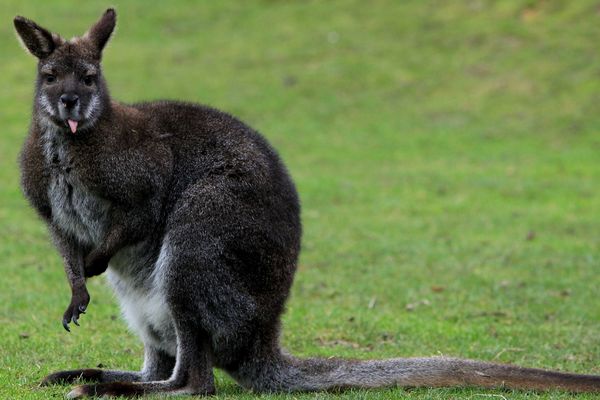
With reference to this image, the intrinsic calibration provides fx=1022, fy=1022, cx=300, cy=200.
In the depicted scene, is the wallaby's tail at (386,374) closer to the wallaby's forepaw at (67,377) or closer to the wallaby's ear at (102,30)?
the wallaby's forepaw at (67,377)

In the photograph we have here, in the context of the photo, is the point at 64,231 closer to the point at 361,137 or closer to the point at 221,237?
the point at 221,237

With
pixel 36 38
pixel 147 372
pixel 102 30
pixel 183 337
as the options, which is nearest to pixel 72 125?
pixel 36 38

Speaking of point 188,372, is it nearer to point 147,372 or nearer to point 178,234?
point 147,372

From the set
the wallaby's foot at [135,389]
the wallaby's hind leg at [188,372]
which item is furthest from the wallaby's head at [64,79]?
the wallaby's foot at [135,389]

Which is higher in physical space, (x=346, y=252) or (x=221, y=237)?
(x=221, y=237)

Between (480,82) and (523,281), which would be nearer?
(523,281)

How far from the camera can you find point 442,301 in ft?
32.6

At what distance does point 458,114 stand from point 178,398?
1583 centimetres

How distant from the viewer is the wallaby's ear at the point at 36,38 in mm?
5953

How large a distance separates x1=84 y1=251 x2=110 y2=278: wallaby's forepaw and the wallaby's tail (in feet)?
3.42

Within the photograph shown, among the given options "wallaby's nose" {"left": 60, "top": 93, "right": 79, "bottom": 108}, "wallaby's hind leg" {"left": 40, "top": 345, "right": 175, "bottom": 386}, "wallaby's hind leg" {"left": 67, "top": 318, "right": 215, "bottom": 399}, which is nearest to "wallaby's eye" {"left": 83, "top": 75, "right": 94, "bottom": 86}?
"wallaby's nose" {"left": 60, "top": 93, "right": 79, "bottom": 108}

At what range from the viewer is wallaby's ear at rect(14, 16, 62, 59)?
19.5ft

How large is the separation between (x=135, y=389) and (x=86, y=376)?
1.89 feet

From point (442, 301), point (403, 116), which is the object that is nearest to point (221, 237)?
point (442, 301)
